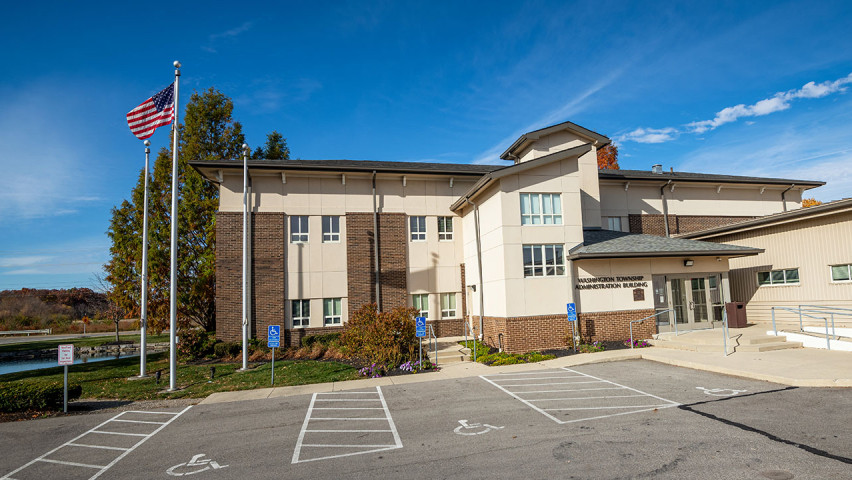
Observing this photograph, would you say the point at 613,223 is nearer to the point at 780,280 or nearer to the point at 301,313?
the point at 780,280

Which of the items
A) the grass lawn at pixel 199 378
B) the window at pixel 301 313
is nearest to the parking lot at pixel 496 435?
the grass lawn at pixel 199 378

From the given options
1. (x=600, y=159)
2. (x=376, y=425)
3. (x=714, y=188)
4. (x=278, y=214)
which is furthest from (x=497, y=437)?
(x=600, y=159)

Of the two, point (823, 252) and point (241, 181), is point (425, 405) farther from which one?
point (823, 252)

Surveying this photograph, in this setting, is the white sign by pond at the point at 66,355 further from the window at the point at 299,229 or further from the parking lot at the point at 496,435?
the window at the point at 299,229

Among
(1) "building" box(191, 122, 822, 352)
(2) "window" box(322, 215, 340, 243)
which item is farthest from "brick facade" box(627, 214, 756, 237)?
(2) "window" box(322, 215, 340, 243)

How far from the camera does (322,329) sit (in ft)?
67.1

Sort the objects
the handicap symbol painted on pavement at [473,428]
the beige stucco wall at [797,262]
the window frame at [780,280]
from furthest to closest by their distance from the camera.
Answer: the window frame at [780,280], the beige stucco wall at [797,262], the handicap symbol painted on pavement at [473,428]

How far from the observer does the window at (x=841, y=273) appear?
638 inches

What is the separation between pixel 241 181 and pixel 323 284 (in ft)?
20.2

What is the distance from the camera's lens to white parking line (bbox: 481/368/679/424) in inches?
359

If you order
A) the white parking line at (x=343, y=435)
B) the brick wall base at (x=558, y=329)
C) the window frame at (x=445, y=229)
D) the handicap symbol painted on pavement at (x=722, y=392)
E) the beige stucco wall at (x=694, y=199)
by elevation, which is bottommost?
the white parking line at (x=343, y=435)

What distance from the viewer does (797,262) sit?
18.0m

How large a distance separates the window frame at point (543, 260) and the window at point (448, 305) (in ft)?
19.2

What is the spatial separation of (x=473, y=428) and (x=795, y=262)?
17431mm
